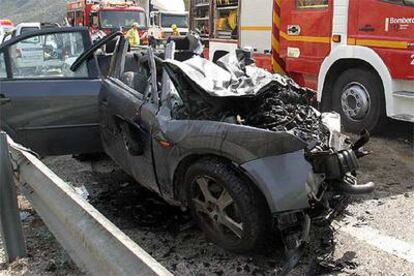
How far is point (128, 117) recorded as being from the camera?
15.4 feet

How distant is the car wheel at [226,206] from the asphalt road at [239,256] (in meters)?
0.17

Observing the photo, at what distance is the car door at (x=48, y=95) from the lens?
217 inches

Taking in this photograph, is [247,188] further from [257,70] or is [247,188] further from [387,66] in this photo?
[387,66]

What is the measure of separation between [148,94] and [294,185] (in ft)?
5.36

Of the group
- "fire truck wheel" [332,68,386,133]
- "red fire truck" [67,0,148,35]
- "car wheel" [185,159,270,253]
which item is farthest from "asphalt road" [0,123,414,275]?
"red fire truck" [67,0,148,35]

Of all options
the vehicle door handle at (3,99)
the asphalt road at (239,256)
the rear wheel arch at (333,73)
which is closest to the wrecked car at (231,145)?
the asphalt road at (239,256)

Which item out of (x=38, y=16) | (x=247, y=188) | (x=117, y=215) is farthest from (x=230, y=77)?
(x=38, y=16)

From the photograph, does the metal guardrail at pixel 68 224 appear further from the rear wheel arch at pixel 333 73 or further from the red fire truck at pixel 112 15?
the red fire truck at pixel 112 15

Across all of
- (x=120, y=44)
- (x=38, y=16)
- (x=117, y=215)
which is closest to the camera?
(x=117, y=215)

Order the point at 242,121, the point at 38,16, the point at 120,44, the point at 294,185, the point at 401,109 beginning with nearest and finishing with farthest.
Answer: the point at 294,185, the point at 242,121, the point at 120,44, the point at 401,109, the point at 38,16

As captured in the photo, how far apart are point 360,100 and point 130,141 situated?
154 inches

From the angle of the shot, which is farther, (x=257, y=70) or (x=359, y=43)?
(x=359, y=43)

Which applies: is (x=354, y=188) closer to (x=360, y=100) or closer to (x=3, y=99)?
(x=3, y=99)

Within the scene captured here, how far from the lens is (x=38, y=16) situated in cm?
9438
